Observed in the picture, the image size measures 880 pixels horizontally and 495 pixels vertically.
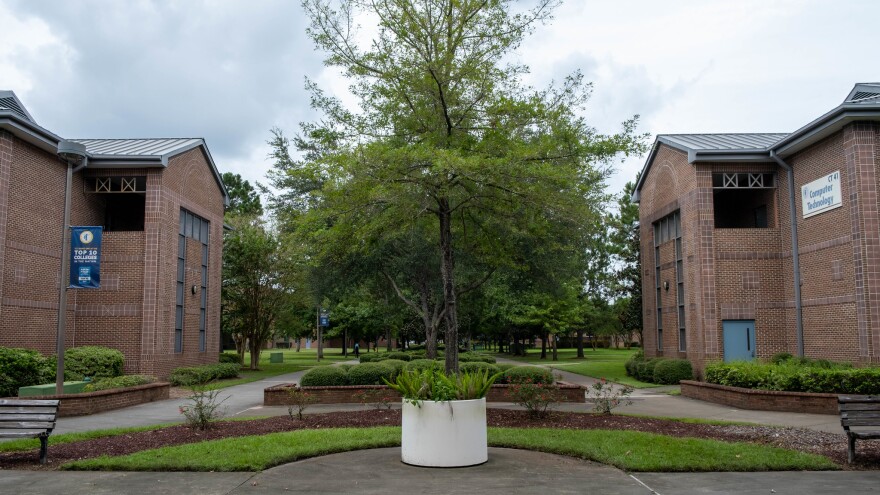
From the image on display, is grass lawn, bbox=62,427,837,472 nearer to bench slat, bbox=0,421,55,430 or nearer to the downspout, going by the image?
bench slat, bbox=0,421,55,430

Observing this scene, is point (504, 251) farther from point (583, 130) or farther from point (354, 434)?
point (354, 434)

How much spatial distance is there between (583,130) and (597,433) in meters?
5.62

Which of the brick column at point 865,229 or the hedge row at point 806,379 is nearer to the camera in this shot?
the hedge row at point 806,379

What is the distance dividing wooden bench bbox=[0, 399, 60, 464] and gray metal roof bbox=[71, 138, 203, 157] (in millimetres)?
15858

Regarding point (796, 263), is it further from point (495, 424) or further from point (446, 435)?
point (446, 435)

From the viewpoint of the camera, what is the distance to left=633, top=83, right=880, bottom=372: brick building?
1933 centimetres

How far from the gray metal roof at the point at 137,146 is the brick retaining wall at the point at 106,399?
910 centimetres

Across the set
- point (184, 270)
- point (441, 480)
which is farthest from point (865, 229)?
point (184, 270)

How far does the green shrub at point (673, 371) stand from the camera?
81.5 ft

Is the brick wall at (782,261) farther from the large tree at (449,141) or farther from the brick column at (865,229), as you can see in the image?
the large tree at (449,141)

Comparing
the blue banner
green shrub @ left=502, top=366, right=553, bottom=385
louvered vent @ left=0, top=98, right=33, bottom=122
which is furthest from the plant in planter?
louvered vent @ left=0, top=98, right=33, bottom=122

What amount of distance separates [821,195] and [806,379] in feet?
25.6

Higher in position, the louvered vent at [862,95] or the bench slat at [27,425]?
the louvered vent at [862,95]

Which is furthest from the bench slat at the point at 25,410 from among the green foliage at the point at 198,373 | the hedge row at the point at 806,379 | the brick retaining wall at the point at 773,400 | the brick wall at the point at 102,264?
the hedge row at the point at 806,379
